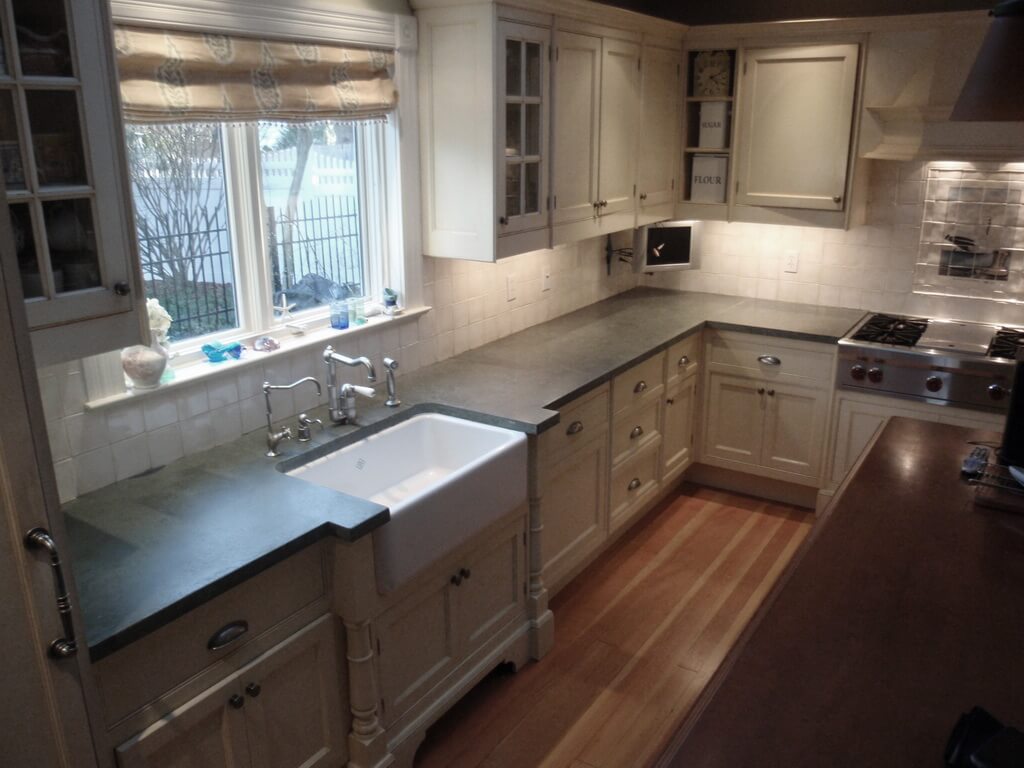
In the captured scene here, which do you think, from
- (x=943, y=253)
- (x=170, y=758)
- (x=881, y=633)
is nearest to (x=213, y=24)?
(x=170, y=758)

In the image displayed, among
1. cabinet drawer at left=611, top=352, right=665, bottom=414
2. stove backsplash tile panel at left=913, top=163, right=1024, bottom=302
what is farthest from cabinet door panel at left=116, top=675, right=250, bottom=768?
stove backsplash tile panel at left=913, top=163, right=1024, bottom=302

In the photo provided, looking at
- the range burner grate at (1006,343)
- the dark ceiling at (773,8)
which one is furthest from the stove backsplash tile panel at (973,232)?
the dark ceiling at (773,8)

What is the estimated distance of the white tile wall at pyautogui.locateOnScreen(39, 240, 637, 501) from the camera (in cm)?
225

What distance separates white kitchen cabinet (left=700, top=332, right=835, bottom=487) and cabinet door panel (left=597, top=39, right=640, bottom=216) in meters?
0.88

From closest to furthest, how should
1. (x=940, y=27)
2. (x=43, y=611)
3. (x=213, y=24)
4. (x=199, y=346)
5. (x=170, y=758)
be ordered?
(x=43, y=611), (x=170, y=758), (x=213, y=24), (x=199, y=346), (x=940, y=27)

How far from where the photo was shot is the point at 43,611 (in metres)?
1.49

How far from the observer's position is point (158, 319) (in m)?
2.43

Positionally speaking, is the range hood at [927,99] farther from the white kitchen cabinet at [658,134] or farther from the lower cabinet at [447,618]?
the lower cabinet at [447,618]

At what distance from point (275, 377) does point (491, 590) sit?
992 mm

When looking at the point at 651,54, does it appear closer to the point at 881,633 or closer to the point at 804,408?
the point at 804,408

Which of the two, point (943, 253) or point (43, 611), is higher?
point (943, 253)

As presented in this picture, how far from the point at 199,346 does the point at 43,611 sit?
4.16ft

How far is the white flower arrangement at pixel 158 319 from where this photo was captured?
2422 millimetres

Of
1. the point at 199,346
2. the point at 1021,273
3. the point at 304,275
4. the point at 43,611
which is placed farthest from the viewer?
the point at 1021,273
